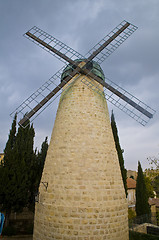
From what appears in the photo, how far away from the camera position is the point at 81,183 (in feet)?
16.9

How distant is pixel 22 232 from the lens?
11.2m

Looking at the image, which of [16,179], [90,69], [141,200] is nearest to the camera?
[90,69]

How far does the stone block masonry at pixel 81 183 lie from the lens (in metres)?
4.89

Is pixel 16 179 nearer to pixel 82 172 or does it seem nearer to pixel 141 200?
pixel 82 172

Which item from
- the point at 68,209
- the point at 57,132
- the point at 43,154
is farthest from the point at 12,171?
the point at 68,209

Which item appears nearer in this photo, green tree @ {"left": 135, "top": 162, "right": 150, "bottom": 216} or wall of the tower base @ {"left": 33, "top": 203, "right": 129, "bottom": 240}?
wall of the tower base @ {"left": 33, "top": 203, "right": 129, "bottom": 240}

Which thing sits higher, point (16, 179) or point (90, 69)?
point (90, 69)

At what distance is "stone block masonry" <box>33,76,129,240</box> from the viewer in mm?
4895

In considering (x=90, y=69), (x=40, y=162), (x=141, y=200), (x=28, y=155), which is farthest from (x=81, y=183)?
(x=141, y=200)

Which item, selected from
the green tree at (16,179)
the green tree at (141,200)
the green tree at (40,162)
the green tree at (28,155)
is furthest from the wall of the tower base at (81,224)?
the green tree at (141,200)

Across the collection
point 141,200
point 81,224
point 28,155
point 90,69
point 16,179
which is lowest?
point 141,200

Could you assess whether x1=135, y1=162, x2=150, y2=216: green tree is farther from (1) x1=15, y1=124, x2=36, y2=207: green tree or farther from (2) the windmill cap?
(2) the windmill cap

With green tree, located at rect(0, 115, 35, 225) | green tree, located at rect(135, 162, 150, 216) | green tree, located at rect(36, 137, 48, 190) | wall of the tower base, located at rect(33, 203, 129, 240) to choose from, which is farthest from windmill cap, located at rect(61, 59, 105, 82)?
green tree, located at rect(135, 162, 150, 216)

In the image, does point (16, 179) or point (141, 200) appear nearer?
point (16, 179)
